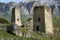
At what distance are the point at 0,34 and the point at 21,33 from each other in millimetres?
4131

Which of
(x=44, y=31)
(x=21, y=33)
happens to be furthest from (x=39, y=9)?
(x=21, y=33)

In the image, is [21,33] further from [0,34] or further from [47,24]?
[47,24]

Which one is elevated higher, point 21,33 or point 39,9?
point 39,9

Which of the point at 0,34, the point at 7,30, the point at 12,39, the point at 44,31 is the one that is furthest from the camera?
the point at 44,31

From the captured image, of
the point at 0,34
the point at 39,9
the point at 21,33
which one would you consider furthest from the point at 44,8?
the point at 0,34

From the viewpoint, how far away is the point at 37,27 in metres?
48.7

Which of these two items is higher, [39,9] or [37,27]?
[39,9]

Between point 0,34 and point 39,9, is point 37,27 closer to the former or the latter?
point 39,9

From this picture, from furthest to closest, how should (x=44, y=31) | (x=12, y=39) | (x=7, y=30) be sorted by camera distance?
(x=44, y=31) < (x=7, y=30) < (x=12, y=39)

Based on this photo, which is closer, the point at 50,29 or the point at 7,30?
the point at 7,30

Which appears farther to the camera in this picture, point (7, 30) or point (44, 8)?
point (44, 8)

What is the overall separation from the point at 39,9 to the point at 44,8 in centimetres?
105

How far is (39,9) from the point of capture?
47.3 metres

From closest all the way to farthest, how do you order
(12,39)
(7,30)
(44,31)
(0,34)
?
(12,39) → (0,34) → (7,30) → (44,31)
